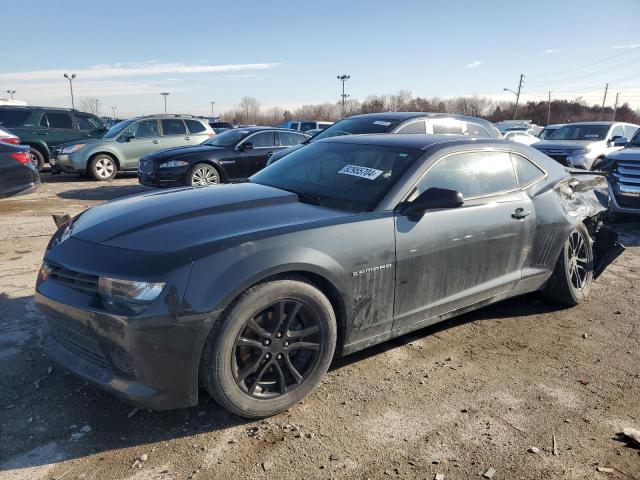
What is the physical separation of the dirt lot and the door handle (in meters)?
0.98

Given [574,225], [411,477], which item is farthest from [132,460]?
[574,225]

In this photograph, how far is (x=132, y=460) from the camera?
8.01ft

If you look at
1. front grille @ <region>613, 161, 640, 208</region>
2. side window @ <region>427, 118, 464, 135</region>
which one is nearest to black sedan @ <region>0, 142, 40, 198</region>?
side window @ <region>427, 118, 464, 135</region>

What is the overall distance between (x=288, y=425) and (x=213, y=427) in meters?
0.42

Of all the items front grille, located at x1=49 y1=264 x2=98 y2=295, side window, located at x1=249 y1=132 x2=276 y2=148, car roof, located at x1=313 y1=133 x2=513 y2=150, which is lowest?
front grille, located at x1=49 y1=264 x2=98 y2=295

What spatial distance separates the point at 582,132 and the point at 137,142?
1224cm

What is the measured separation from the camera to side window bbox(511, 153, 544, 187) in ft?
13.9

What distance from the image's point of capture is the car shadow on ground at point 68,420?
251cm

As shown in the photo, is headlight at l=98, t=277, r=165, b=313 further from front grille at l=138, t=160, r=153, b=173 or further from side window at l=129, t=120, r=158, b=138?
side window at l=129, t=120, r=158, b=138

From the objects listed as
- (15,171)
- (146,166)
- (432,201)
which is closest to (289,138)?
(146,166)

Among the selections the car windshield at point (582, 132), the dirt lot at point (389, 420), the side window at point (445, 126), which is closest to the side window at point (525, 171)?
the dirt lot at point (389, 420)

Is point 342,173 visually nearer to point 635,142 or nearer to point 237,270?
point 237,270

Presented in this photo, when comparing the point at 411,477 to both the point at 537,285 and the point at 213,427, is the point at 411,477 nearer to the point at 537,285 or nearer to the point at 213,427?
Answer: the point at 213,427

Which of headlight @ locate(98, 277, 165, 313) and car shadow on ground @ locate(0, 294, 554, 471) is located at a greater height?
headlight @ locate(98, 277, 165, 313)
